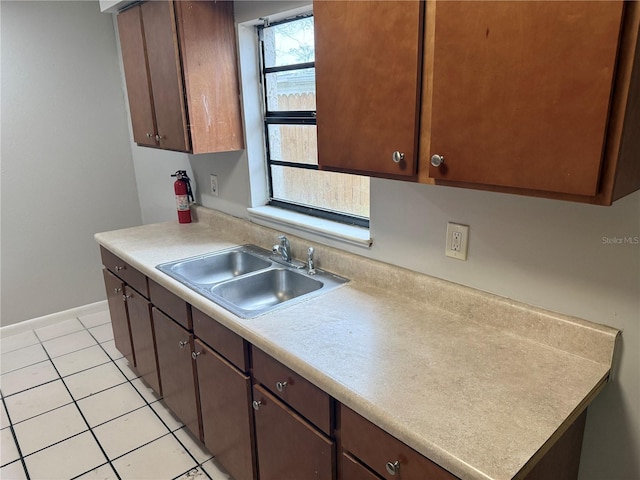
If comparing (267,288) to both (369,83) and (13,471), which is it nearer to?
(369,83)

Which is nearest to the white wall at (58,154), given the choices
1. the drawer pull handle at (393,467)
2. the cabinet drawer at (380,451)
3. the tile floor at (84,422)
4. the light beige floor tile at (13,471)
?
the tile floor at (84,422)

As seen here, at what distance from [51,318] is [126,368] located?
3.34 ft

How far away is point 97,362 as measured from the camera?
9.48 feet

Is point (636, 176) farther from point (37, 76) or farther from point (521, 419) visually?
point (37, 76)

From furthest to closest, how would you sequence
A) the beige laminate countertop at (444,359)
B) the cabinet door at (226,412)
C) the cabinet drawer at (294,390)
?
1. the cabinet door at (226,412)
2. the cabinet drawer at (294,390)
3. the beige laminate countertop at (444,359)

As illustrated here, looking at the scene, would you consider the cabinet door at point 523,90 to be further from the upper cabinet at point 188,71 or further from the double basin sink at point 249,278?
→ the upper cabinet at point 188,71

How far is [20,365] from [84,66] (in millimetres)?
2076

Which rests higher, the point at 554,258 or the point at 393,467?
the point at 554,258

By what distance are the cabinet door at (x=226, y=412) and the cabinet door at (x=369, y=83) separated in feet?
2.79

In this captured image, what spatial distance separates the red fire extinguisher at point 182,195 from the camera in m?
2.73

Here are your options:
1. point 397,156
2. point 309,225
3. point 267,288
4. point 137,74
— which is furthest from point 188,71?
point 397,156

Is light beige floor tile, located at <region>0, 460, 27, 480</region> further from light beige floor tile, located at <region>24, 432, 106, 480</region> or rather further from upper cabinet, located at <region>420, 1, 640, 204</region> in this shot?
upper cabinet, located at <region>420, 1, 640, 204</region>

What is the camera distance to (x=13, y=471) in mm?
2004

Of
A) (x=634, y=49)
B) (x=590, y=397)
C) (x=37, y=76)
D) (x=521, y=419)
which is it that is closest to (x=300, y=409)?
(x=521, y=419)
